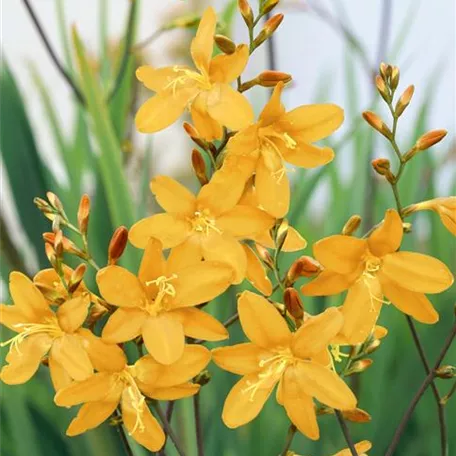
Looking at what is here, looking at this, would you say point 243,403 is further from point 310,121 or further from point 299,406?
point 310,121

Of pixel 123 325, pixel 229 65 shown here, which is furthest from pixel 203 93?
pixel 123 325

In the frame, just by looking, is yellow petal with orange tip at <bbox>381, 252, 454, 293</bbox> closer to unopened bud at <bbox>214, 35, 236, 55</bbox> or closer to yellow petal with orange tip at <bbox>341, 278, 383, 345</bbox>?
yellow petal with orange tip at <bbox>341, 278, 383, 345</bbox>

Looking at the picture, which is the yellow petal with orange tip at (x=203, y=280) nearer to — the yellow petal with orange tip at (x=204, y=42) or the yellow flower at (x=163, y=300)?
the yellow flower at (x=163, y=300)

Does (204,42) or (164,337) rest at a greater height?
(204,42)

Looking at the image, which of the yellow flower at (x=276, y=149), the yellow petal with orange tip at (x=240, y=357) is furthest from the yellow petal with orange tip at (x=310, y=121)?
the yellow petal with orange tip at (x=240, y=357)

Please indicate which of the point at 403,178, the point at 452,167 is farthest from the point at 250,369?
the point at 452,167

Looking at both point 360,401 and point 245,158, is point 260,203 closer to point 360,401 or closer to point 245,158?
point 245,158

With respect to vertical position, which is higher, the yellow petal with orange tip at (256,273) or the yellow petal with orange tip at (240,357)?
the yellow petal with orange tip at (256,273)
